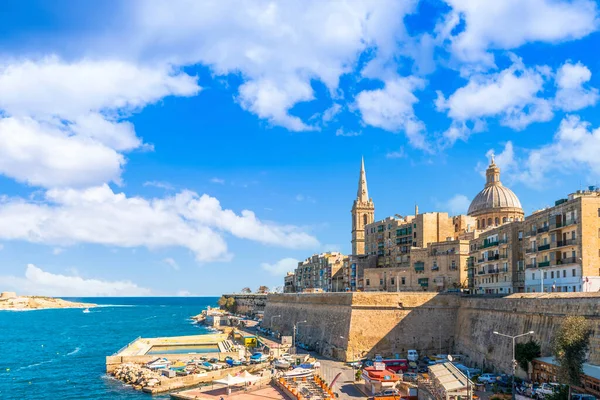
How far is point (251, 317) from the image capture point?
13425 cm

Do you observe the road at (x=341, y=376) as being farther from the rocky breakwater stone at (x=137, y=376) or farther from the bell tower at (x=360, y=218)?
the bell tower at (x=360, y=218)

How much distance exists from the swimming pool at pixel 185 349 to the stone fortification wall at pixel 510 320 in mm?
34589

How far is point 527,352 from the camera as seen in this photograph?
4050 centimetres

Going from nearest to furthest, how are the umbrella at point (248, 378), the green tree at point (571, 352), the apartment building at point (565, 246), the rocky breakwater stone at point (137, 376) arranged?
the green tree at point (571, 352) → the apartment building at point (565, 246) → the umbrella at point (248, 378) → the rocky breakwater stone at point (137, 376)

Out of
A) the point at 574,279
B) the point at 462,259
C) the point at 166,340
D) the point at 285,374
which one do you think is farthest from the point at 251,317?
the point at 574,279

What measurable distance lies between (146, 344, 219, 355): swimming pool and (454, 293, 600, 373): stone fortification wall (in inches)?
1362

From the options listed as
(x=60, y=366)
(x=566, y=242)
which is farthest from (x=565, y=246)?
(x=60, y=366)

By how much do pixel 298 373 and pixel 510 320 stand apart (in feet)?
59.4

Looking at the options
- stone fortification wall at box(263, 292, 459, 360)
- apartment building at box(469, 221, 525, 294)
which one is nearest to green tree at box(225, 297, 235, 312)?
stone fortification wall at box(263, 292, 459, 360)

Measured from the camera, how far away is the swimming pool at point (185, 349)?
75.3 metres

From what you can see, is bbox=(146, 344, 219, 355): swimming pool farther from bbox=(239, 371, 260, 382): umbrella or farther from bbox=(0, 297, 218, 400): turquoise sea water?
bbox=(239, 371, 260, 382): umbrella

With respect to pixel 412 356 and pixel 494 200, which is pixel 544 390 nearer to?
pixel 412 356

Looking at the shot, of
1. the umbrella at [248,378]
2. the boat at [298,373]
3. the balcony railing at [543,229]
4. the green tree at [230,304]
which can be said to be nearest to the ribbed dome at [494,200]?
the balcony railing at [543,229]

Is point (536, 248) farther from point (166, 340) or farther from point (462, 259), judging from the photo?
point (166, 340)
